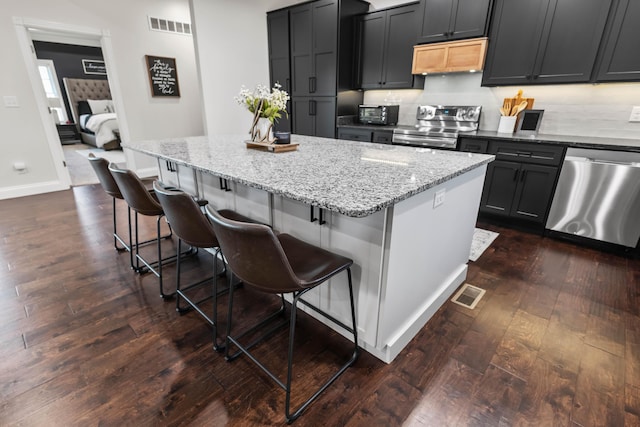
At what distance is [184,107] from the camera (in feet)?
17.7

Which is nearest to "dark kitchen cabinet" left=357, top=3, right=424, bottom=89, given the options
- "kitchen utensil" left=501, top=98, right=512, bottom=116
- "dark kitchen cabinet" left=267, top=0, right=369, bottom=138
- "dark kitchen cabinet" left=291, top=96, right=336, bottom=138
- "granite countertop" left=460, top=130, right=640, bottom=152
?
"dark kitchen cabinet" left=267, top=0, right=369, bottom=138

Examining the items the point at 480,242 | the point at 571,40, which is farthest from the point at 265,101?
the point at 571,40

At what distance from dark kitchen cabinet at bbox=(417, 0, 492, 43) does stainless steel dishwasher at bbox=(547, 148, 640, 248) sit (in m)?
1.67

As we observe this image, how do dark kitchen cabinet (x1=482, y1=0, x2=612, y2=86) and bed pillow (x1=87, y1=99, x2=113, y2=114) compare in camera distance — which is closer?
dark kitchen cabinet (x1=482, y1=0, x2=612, y2=86)

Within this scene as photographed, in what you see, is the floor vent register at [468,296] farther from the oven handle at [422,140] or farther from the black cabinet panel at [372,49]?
the black cabinet panel at [372,49]

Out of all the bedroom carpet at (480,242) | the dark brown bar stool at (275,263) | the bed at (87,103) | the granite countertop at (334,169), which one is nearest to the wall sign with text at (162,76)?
the granite countertop at (334,169)

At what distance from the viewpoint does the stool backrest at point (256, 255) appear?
3.45 feet

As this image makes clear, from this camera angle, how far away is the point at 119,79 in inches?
182

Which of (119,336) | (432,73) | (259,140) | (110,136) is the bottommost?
(119,336)

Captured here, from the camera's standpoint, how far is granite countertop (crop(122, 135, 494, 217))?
3.78 feet

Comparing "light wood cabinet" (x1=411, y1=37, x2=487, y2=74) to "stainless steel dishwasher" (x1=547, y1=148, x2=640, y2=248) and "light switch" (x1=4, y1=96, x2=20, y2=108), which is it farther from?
"light switch" (x1=4, y1=96, x2=20, y2=108)

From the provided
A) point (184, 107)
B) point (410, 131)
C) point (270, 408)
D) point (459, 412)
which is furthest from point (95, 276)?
point (184, 107)

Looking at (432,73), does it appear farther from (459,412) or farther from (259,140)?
(459,412)

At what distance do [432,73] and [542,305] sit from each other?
2974 millimetres
